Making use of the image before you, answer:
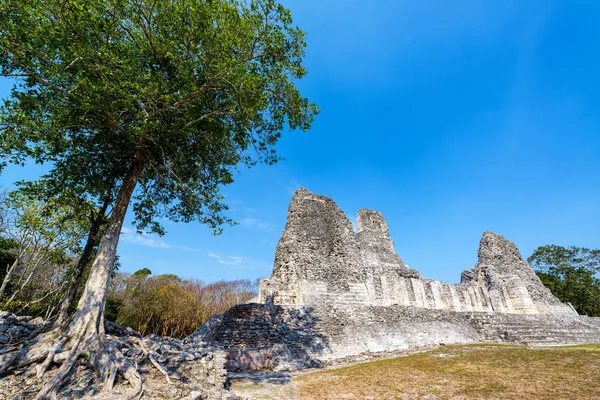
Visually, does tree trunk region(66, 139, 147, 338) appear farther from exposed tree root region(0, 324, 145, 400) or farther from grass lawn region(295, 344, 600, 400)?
grass lawn region(295, 344, 600, 400)

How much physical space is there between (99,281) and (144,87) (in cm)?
443

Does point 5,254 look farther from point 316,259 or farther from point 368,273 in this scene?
point 368,273

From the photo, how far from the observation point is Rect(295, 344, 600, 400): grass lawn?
506 cm

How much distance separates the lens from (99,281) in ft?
19.0

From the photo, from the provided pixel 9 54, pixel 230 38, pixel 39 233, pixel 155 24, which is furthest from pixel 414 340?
pixel 39 233

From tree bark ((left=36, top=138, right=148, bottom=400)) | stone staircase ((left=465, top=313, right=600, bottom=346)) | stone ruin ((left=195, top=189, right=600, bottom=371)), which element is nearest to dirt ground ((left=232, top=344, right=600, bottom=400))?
stone ruin ((left=195, top=189, right=600, bottom=371))

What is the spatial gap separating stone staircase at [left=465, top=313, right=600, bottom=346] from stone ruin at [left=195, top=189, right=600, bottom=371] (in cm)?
6

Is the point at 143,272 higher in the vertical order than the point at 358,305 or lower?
higher

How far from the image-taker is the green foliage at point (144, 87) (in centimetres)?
541

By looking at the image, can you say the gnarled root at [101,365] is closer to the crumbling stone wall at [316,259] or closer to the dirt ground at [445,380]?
the dirt ground at [445,380]

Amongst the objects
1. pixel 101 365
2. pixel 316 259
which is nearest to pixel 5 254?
pixel 101 365

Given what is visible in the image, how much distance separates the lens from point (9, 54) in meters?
5.43

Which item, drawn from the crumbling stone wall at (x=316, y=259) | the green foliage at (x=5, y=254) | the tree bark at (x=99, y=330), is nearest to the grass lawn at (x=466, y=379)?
the tree bark at (x=99, y=330)

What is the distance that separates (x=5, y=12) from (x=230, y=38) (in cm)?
417
